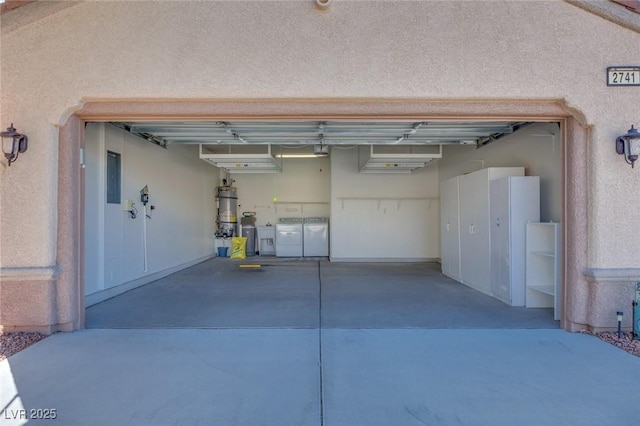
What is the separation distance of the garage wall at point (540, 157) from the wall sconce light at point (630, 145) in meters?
0.58

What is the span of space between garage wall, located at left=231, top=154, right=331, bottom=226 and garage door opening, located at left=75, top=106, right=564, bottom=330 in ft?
0.11

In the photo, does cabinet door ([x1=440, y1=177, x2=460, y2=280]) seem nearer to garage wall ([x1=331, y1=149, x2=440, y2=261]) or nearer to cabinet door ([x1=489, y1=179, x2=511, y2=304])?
cabinet door ([x1=489, y1=179, x2=511, y2=304])

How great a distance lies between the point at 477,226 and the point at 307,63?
4077 millimetres

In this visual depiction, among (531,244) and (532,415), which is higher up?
(531,244)

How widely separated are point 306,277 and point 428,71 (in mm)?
4858

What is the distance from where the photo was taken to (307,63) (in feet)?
12.8

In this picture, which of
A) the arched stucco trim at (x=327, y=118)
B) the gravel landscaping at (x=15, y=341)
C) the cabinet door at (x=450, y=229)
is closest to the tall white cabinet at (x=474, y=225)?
the cabinet door at (x=450, y=229)

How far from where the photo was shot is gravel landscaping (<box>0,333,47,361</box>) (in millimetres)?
3412

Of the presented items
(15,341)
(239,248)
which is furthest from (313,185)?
(15,341)

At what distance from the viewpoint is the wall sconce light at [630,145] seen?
3701 millimetres

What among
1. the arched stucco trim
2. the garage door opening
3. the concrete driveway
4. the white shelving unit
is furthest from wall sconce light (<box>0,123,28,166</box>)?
the white shelving unit

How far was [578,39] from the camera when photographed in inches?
153

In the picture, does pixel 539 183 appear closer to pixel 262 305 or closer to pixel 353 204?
pixel 262 305

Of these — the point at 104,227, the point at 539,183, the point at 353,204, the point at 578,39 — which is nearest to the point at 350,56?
the point at 578,39
